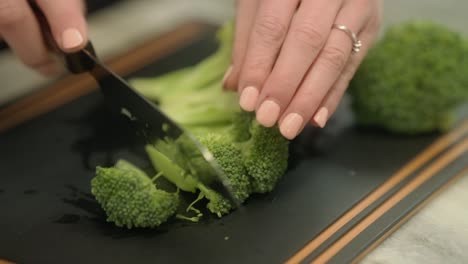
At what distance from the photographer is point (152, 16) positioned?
8.38 ft

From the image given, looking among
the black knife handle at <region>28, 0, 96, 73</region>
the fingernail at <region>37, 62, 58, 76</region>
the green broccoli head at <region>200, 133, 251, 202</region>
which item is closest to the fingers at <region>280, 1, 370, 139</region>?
the green broccoli head at <region>200, 133, 251, 202</region>

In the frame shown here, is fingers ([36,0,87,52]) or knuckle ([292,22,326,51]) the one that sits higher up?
knuckle ([292,22,326,51])

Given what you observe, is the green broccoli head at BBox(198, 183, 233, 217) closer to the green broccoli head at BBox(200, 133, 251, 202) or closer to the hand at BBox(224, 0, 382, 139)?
the green broccoli head at BBox(200, 133, 251, 202)

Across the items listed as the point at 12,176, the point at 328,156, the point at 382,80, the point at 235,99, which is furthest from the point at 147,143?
the point at 382,80

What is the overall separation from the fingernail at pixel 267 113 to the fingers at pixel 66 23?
0.48 metres

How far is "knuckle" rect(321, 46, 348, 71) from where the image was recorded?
47.4 inches

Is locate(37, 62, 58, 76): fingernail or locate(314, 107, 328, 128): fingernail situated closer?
locate(314, 107, 328, 128): fingernail

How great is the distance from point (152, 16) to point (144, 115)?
142cm

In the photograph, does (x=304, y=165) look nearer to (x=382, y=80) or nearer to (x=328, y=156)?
(x=328, y=156)

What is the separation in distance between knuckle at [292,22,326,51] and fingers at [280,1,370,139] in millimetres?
31

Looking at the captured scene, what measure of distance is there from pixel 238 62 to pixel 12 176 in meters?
0.66

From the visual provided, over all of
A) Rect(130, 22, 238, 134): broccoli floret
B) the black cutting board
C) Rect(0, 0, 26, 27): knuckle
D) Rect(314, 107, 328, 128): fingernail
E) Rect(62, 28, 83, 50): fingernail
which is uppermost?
Rect(0, 0, 26, 27): knuckle

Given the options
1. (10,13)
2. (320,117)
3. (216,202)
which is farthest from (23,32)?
(320,117)

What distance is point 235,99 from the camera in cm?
142
